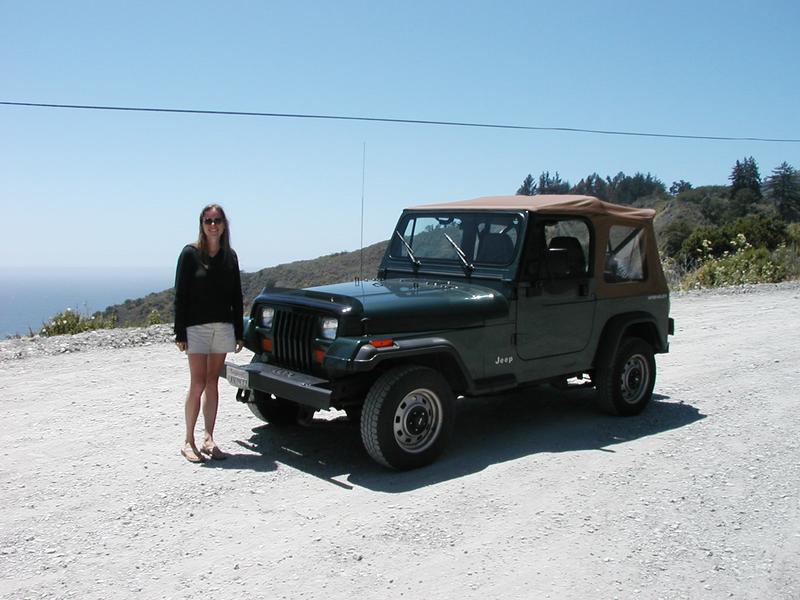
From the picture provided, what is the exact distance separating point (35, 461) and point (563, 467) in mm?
3834

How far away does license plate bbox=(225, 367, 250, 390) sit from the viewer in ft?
19.9

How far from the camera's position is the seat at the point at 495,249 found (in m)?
6.61

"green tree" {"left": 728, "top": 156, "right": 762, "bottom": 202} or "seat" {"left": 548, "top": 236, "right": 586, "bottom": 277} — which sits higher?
"green tree" {"left": 728, "top": 156, "right": 762, "bottom": 202}

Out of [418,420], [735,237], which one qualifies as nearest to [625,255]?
[418,420]

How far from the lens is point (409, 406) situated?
574cm

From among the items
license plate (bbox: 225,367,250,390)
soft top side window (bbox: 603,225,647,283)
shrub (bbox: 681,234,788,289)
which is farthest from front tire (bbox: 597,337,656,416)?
shrub (bbox: 681,234,788,289)

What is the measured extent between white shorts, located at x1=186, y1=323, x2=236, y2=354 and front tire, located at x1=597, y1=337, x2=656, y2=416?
327cm

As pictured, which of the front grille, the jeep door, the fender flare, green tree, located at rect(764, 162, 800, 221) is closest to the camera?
the fender flare

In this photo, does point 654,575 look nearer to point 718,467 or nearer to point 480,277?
point 718,467

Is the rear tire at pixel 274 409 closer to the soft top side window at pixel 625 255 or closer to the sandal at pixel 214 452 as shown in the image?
the sandal at pixel 214 452

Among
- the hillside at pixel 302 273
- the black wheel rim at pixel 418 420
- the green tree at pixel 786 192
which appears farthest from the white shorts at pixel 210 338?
the green tree at pixel 786 192

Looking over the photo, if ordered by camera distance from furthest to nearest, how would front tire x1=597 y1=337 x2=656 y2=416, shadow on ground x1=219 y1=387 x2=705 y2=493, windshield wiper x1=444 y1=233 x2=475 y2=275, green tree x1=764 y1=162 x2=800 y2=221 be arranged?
green tree x1=764 y1=162 x2=800 y2=221, front tire x1=597 y1=337 x2=656 y2=416, windshield wiper x1=444 y1=233 x2=475 y2=275, shadow on ground x1=219 y1=387 x2=705 y2=493

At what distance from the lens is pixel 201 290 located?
5.90 metres

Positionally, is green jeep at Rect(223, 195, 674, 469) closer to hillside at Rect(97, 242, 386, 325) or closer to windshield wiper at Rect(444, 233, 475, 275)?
windshield wiper at Rect(444, 233, 475, 275)
